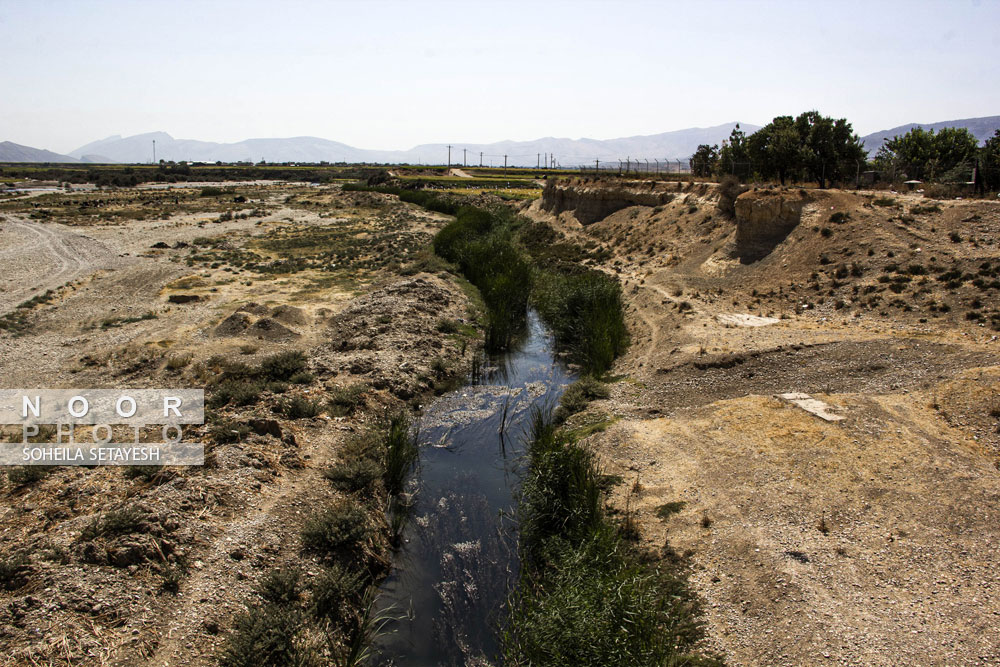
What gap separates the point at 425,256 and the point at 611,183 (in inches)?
887

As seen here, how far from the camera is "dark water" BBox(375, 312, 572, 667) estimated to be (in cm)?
1098

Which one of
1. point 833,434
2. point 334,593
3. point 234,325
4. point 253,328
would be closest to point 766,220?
point 833,434

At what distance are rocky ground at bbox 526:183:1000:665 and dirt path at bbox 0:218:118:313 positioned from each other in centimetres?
3207

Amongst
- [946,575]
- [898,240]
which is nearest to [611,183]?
[898,240]

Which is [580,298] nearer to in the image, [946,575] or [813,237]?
[813,237]

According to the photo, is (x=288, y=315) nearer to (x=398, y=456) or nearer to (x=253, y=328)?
(x=253, y=328)

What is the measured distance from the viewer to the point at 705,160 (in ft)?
220

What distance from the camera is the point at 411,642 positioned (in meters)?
10.9

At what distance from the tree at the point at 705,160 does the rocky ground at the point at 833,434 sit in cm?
3008

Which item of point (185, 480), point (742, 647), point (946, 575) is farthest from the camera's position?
point (185, 480)

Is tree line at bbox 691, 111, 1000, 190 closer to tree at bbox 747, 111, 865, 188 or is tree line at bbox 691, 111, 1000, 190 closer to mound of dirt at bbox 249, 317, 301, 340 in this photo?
tree at bbox 747, 111, 865, 188

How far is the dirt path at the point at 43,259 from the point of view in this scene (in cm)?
3353

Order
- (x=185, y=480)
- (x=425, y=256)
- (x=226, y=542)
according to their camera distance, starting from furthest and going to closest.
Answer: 1. (x=425, y=256)
2. (x=185, y=480)
3. (x=226, y=542)

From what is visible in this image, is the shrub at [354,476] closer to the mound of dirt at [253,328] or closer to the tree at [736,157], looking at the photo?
the mound of dirt at [253,328]
